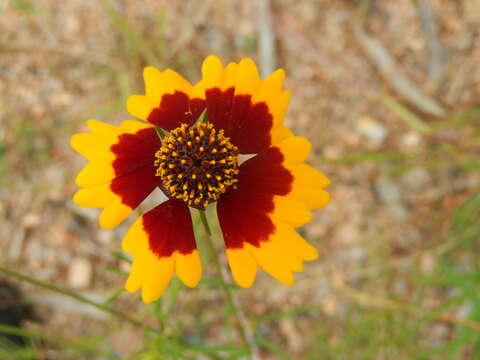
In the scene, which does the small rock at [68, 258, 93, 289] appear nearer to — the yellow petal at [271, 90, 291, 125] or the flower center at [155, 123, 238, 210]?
the flower center at [155, 123, 238, 210]

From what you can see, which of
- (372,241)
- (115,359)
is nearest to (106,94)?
(115,359)

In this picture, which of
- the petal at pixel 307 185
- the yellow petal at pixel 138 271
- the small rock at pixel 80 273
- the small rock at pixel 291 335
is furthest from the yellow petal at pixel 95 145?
the small rock at pixel 291 335

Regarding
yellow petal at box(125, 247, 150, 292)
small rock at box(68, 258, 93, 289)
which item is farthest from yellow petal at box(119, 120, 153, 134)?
small rock at box(68, 258, 93, 289)

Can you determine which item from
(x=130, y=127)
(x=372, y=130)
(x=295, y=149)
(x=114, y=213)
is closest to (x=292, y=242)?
(x=295, y=149)

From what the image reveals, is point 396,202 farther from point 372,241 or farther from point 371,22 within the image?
point 371,22

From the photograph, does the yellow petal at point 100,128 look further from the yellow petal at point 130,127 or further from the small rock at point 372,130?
the small rock at point 372,130

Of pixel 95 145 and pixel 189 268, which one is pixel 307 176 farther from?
pixel 95 145
